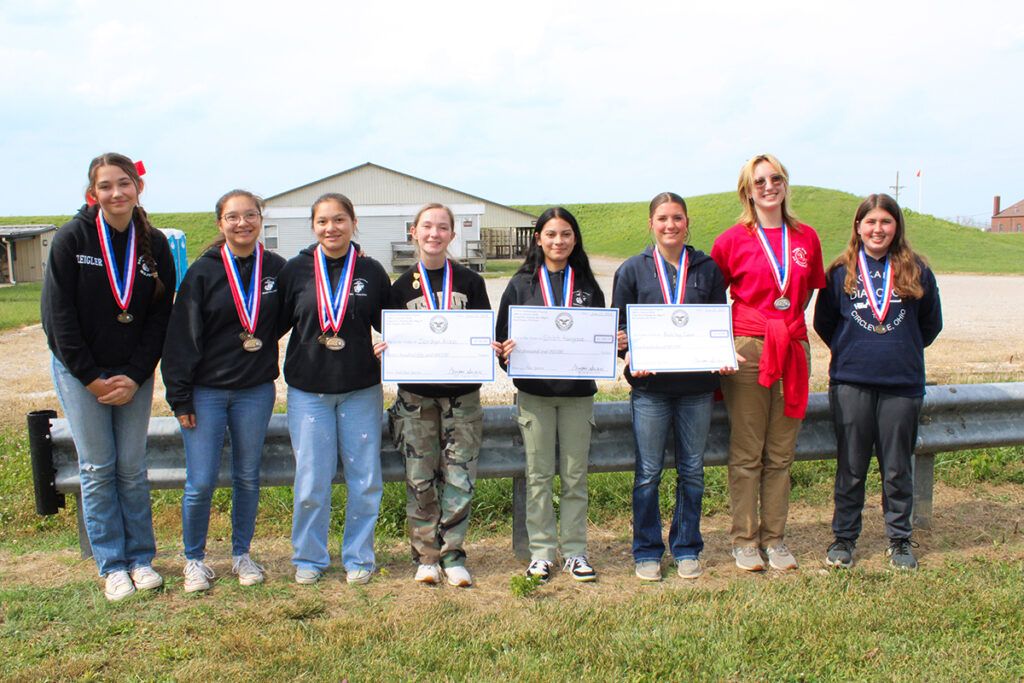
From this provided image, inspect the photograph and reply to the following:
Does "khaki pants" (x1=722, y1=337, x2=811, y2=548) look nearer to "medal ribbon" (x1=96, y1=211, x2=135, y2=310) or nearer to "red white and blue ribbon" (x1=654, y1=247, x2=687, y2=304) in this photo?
"red white and blue ribbon" (x1=654, y1=247, x2=687, y2=304)

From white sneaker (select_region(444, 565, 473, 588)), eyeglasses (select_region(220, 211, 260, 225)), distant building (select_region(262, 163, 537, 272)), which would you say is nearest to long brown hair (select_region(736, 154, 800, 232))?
white sneaker (select_region(444, 565, 473, 588))

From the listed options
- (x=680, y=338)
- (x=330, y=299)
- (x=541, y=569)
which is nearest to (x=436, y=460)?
(x=541, y=569)

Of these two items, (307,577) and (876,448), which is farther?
(876,448)

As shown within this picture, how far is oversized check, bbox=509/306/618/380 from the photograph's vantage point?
410 cm

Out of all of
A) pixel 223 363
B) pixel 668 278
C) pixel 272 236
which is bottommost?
pixel 223 363

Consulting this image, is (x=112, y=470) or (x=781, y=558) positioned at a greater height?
(x=112, y=470)

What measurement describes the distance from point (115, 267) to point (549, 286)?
2.16 m

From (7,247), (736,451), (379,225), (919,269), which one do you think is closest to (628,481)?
(736,451)

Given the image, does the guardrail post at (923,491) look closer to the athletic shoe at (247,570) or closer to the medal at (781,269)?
the medal at (781,269)

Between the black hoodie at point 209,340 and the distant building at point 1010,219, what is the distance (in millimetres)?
125805

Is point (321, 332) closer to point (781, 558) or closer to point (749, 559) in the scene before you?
point (749, 559)

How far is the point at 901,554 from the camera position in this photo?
14.1 feet

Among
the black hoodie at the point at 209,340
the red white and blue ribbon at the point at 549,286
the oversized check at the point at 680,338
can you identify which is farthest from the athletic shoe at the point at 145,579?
the oversized check at the point at 680,338

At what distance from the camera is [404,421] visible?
415cm
